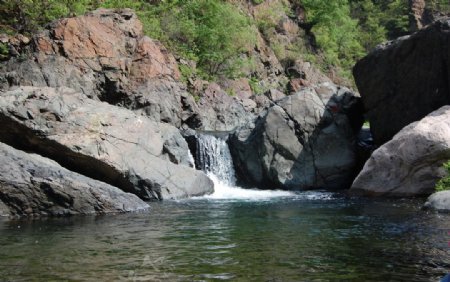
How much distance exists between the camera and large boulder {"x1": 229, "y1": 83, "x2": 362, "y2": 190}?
21.5m

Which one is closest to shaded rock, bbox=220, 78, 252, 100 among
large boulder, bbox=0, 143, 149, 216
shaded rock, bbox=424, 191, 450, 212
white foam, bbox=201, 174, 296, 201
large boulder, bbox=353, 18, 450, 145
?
white foam, bbox=201, 174, 296, 201

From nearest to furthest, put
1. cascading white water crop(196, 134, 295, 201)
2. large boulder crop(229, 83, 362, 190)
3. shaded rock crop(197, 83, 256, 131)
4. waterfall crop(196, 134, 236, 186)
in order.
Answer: large boulder crop(229, 83, 362, 190) < cascading white water crop(196, 134, 295, 201) < waterfall crop(196, 134, 236, 186) < shaded rock crop(197, 83, 256, 131)

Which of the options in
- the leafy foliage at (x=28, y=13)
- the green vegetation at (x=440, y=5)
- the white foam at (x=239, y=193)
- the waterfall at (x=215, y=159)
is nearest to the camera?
the white foam at (x=239, y=193)

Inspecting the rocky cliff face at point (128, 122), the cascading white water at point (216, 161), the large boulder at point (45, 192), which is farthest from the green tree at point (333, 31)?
the large boulder at point (45, 192)

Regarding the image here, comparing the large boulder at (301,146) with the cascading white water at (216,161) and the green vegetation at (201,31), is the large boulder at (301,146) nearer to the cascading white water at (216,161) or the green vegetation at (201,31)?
the cascading white water at (216,161)

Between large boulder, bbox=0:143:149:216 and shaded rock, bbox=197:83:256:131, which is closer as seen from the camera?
large boulder, bbox=0:143:149:216

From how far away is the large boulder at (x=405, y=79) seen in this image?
64.1 ft

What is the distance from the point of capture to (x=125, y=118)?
62.5ft

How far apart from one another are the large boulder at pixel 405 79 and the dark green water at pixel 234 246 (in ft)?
20.3

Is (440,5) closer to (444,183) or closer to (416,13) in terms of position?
(416,13)

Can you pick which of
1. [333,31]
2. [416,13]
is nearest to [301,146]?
[333,31]

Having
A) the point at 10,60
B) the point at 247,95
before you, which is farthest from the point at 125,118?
the point at 247,95

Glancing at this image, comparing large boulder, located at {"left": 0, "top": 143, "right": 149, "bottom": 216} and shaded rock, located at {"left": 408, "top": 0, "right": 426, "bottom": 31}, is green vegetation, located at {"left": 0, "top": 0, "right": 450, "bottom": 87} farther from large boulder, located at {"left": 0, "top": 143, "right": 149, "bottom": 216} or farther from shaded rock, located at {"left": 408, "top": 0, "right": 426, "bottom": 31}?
large boulder, located at {"left": 0, "top": 143, "right": 149, "bottom": 216}

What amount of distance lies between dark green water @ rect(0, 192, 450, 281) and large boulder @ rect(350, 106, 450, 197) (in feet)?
8.00
